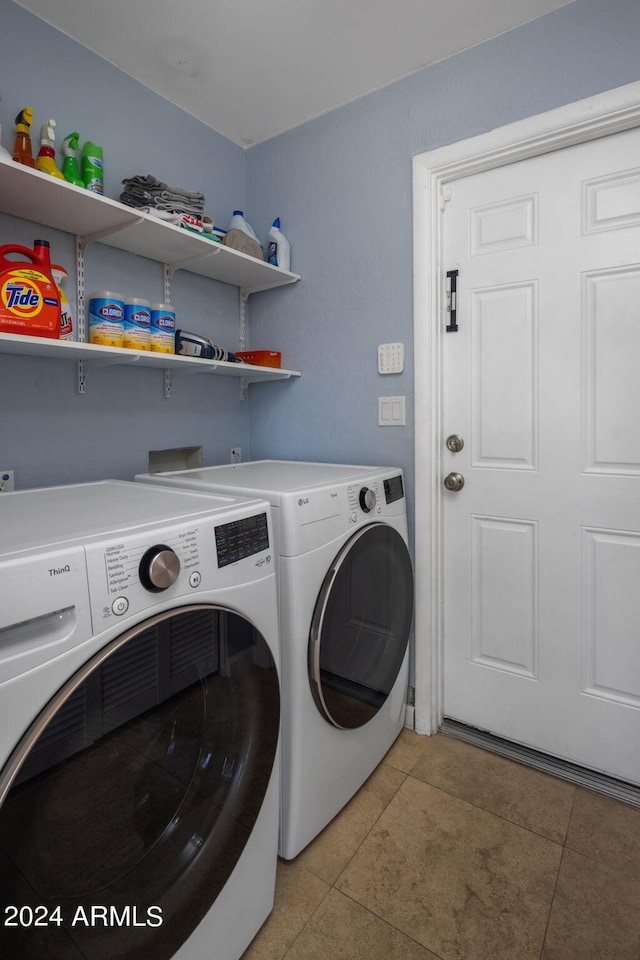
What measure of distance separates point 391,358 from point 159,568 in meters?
1.35

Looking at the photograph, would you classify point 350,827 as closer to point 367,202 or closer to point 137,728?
point 137,728

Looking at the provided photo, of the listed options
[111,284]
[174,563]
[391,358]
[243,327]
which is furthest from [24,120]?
[174,563]

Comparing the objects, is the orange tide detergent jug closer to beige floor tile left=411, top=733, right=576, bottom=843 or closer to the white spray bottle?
the white spray bottle

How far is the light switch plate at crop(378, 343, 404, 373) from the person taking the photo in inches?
73.7

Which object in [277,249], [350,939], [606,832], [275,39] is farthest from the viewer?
[277,249]

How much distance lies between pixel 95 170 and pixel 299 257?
→ 34.2 inches

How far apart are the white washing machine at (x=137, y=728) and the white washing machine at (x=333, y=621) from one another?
0.14 meters

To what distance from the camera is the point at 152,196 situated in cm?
170

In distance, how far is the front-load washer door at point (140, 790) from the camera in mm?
690

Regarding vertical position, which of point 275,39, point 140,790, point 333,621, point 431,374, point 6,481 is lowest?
point 140,790

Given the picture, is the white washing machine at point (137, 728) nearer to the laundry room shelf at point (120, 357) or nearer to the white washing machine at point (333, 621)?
the white washing machine at point (333, 621)

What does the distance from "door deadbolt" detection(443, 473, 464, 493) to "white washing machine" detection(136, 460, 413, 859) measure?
0.21 metres

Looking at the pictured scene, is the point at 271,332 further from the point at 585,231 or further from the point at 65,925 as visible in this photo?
the point at 65,925

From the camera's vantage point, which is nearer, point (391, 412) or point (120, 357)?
point (120, 357)
